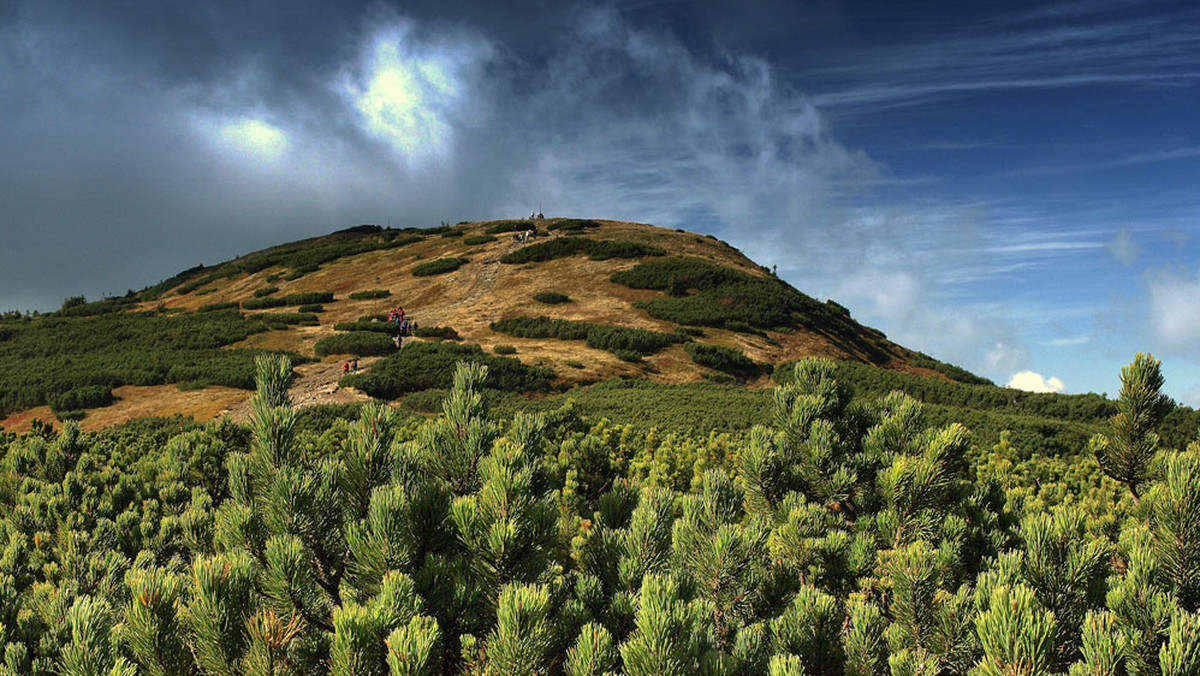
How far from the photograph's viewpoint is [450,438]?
3230mm

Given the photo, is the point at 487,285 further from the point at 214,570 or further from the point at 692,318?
the point at 214,570

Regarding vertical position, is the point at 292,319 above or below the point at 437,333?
above

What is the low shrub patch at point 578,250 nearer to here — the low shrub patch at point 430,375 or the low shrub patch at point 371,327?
the low shrub patch at point 371,327

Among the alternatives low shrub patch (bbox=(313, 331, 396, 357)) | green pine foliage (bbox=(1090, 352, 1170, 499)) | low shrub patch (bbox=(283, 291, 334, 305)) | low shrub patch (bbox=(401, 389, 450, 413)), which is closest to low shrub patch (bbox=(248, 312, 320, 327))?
low shrub patch (bbox=(283, 291, 334, 305))

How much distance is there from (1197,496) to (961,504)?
1297mm

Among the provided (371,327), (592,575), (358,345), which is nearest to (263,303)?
(371,327)

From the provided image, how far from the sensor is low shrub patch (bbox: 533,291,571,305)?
113ft

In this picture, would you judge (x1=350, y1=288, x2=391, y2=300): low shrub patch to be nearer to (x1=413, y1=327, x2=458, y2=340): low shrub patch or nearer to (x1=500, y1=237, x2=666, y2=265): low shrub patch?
(x1=500, y1=237, x2=666, y2=265): low shrub patch

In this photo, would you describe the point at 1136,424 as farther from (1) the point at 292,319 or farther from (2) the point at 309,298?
(2) the point at 309,298

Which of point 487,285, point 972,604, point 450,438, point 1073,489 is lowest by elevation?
point 1073,489

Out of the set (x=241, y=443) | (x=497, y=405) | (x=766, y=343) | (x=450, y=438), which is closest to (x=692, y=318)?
(x=766, y=343)

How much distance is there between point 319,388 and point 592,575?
21.5m

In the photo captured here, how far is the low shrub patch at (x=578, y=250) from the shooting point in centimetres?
4156

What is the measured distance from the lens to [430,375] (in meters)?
22.0
